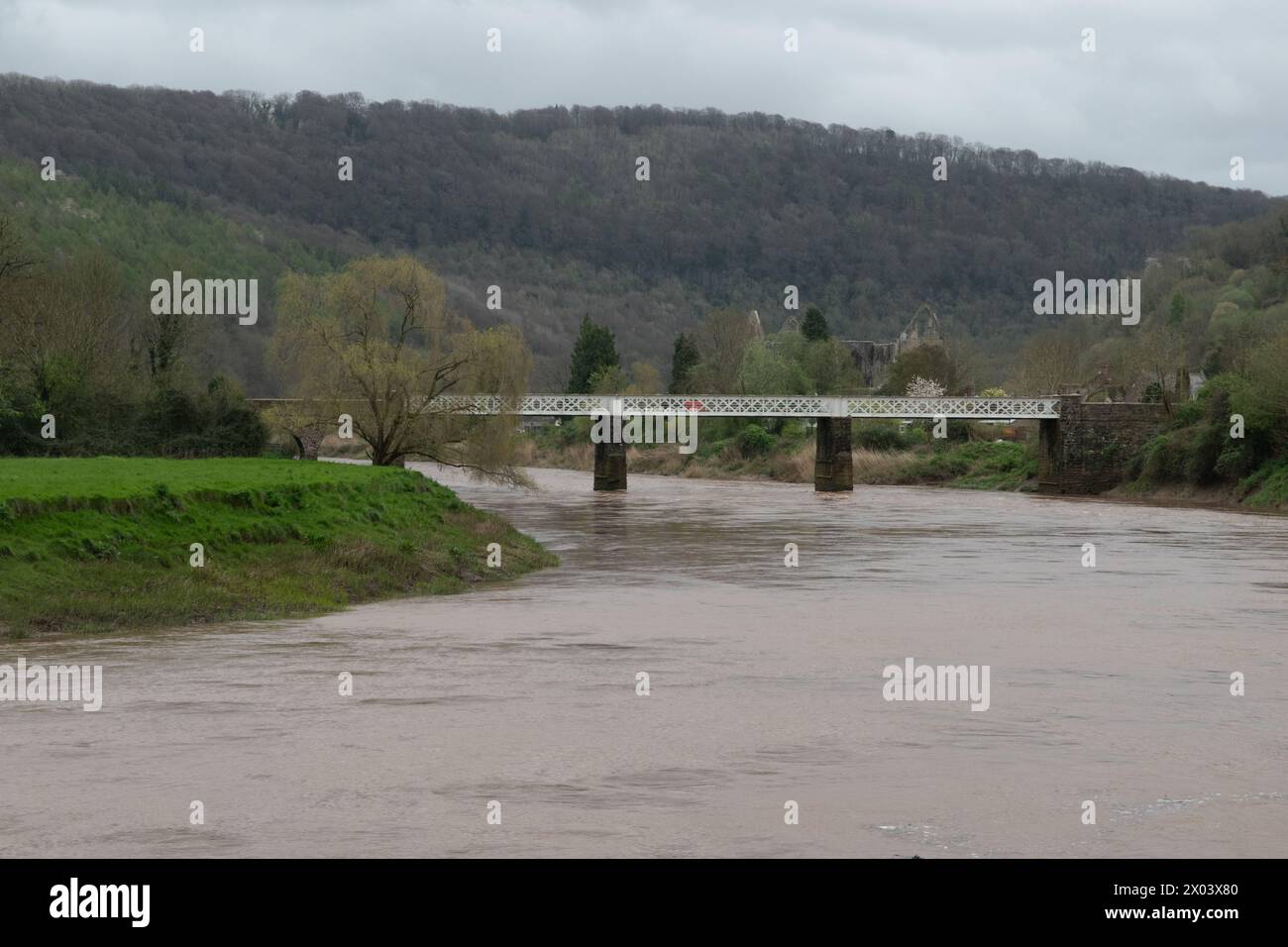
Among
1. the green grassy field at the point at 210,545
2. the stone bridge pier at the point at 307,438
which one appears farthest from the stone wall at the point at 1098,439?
the green grassy field at the point at 210,545

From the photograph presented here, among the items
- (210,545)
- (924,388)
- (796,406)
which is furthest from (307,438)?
(924,388)

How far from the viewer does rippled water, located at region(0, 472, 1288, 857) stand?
15.3m

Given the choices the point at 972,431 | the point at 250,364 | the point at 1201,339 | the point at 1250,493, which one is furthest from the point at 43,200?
the point at 1250,493

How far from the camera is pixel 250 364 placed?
148500 mm

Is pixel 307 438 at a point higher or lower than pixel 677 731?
higher

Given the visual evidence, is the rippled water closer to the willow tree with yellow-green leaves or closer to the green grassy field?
the green grassy field

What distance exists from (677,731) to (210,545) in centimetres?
1735

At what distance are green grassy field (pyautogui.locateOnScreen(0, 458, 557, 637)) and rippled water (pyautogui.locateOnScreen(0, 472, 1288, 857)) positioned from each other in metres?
1.48

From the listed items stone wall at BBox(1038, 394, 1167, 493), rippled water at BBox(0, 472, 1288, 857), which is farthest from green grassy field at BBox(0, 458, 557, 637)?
stone wall at BBox(1038, 394, 1167, 493)

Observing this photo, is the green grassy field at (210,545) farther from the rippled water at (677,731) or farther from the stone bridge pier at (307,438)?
the stone bridge pier at (307,438)

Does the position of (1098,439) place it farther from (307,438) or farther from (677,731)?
(677,731)

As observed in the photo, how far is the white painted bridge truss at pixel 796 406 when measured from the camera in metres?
104

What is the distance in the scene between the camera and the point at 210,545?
34.8 meters
